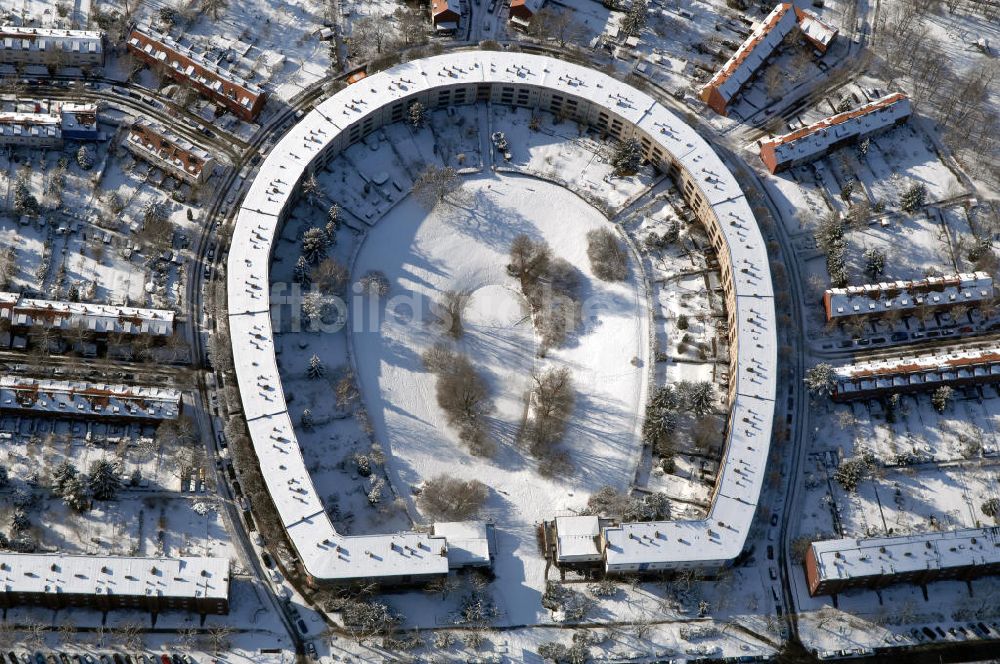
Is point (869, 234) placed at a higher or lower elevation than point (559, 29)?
lower

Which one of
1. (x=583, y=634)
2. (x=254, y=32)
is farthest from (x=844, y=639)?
(x=254, y=32)

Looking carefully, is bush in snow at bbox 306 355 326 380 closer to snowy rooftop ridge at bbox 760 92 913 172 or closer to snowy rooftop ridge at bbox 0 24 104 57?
snowy rooftop ridge at bbox 0 24 104 57

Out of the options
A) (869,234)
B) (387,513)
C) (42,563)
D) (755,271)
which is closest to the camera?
(42,563)

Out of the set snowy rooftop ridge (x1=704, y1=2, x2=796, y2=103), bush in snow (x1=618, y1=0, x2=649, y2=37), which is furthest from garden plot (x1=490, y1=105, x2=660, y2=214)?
bush in snow (x1=618, y1=0, x2=649, y2=37)

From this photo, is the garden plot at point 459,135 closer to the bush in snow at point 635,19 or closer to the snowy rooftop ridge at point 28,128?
the bush in snow at point 635,19

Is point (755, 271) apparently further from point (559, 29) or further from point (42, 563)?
point (42, 563)

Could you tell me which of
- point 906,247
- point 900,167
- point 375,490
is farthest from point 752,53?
point 375,490

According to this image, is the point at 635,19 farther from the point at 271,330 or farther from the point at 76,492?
the point at 76,492
